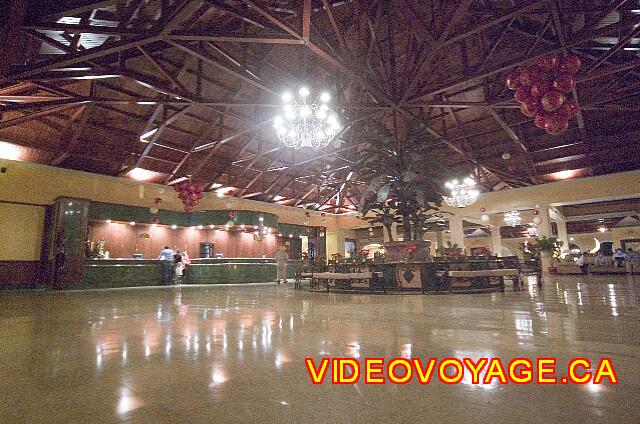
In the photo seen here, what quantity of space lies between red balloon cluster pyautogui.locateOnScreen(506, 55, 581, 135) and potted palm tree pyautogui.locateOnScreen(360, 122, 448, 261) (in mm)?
2100

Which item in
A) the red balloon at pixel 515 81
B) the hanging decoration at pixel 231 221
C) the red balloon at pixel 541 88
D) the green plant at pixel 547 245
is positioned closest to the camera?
the red balloon at pixel 541 88

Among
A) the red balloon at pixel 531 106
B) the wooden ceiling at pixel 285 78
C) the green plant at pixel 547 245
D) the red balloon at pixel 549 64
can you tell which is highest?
the wooden ceiling at pixel 285 78

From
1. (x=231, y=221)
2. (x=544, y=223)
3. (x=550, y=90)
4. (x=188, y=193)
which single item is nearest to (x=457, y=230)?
(x=544, y=223)

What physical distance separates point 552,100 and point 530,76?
58cm

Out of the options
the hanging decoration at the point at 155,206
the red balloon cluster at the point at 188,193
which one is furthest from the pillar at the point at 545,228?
the hanging decoration at the point at 155,206

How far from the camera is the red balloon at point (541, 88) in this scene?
5555 millimetres

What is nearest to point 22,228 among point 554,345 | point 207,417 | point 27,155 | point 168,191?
point 27,155

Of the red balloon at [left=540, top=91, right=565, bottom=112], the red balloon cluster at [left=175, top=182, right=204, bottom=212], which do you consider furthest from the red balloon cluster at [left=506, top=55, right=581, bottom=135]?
the red balloon cluster at [left=175, top=182, right=204, bottom=212]

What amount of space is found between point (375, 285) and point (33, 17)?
27.2 ft

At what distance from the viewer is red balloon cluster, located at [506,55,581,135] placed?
17.9 ft

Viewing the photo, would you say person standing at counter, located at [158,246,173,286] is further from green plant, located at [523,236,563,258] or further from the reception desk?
green plant, located at [523,236,563,258]

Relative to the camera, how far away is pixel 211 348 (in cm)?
247

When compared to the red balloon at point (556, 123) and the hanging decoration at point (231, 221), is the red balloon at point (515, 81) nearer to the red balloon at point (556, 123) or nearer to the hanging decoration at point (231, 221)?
the red balloon at point (556, 123)

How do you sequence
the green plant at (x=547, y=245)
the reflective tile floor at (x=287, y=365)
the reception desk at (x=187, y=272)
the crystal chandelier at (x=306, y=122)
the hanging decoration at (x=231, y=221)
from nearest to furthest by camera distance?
the reflective tile floor at (x=287, y=365), the crystal chandelier at (x=306, y=122), the reception desk at (x=187, y=272), the green plant at (x=547, y=245), the hanging decoration at (x=231, y=221)
